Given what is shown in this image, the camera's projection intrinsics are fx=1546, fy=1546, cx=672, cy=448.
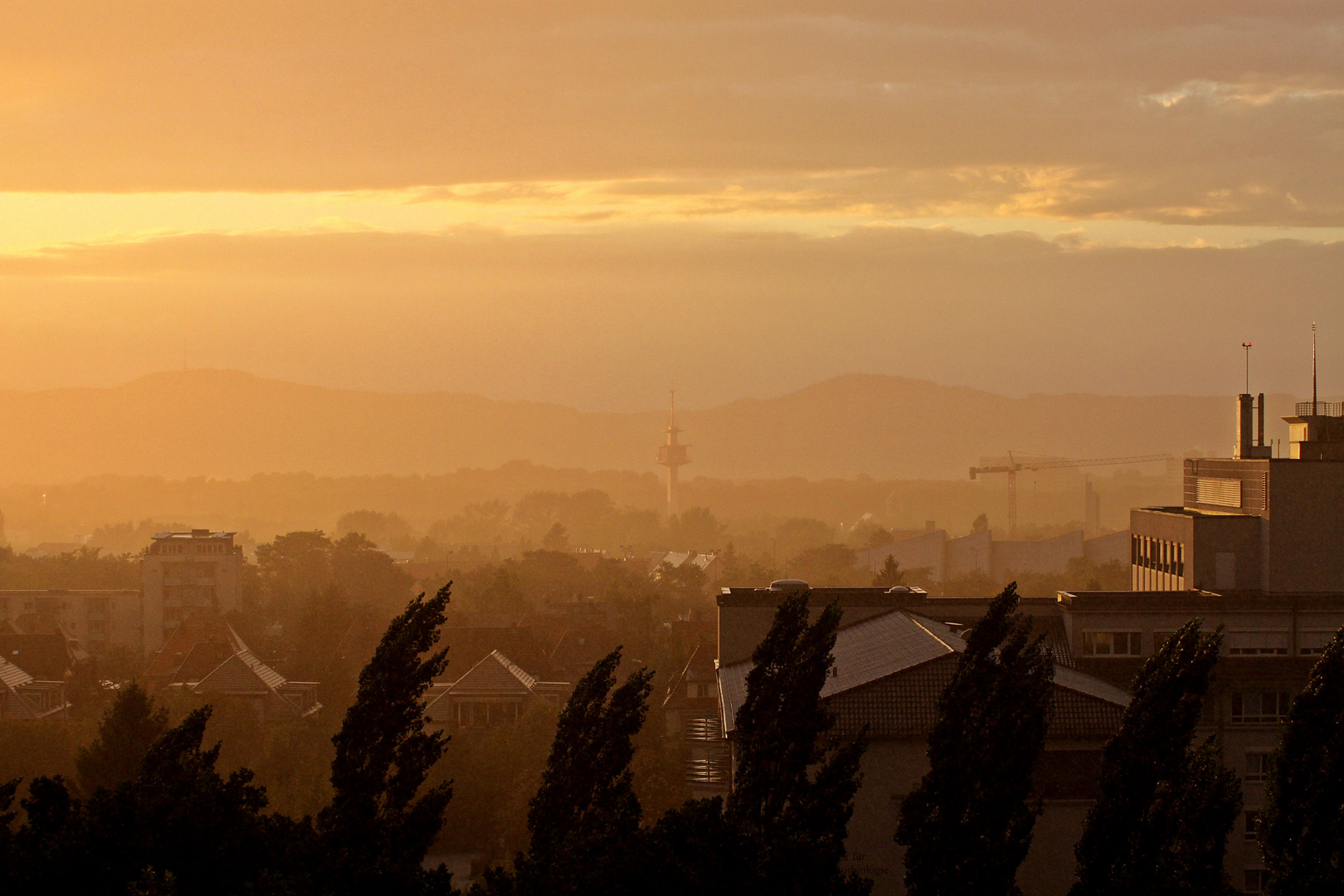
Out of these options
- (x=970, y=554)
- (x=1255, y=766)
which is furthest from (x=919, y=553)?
(x=1255, y=766)

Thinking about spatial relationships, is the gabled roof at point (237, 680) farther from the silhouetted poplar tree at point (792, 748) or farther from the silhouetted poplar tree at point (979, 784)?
the silhouetted poplar tree at point (979, 784)

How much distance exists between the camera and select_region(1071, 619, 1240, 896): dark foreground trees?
22328 mm

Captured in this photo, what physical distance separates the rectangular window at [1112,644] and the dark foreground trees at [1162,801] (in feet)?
34.8

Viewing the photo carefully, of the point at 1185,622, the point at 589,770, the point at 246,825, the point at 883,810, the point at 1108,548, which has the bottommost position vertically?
the point at 883,810

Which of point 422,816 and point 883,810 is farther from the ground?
point 422,816

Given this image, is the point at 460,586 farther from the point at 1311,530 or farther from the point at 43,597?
the point at 1311,530

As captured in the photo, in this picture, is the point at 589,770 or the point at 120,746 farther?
the point at 120,746

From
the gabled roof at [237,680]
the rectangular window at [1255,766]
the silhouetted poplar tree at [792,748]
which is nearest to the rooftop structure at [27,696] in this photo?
the gabled roof at [237,680]

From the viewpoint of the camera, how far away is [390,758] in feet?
76.3

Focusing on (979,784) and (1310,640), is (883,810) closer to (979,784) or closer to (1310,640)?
(979,784)

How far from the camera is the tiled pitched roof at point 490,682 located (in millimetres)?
50500

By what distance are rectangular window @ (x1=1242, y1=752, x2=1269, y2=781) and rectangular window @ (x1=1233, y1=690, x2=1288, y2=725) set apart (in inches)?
29.2

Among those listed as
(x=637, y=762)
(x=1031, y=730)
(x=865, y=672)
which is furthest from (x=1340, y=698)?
(x=637, y=762)

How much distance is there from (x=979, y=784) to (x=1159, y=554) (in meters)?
20.8
